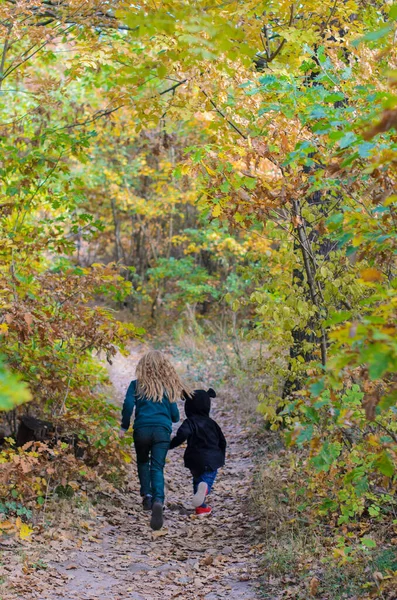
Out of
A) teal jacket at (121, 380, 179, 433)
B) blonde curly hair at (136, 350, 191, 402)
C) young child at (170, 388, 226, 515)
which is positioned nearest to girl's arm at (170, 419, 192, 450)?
young child at (170, 388, 226, 515)

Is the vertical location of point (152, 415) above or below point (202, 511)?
above

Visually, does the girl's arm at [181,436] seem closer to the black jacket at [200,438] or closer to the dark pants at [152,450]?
the black jacket at [200,438]

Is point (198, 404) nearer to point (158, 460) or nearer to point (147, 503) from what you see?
point (158, 460)

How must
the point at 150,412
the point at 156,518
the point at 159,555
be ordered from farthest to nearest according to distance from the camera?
the point at 150,412
the point at 156,518
the point at 159,555

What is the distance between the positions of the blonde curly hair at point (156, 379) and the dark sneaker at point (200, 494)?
95 cm

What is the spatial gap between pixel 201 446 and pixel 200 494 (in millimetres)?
497

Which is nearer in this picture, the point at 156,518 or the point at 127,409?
the point at 156,518

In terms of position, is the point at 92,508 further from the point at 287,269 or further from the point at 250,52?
the point at 250,52

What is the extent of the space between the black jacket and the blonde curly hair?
1.37ft

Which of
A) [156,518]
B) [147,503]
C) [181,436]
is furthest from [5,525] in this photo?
[181,436]

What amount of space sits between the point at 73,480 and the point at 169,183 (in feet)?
38.0

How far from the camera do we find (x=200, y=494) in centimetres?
673

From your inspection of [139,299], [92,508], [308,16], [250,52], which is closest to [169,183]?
[139,299]

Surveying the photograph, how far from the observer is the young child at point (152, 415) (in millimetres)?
6527
